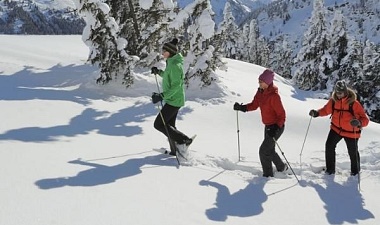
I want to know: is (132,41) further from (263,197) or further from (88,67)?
(263,197)

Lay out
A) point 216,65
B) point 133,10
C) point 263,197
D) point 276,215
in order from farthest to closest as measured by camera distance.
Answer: point 216,65
point 133,10
point 263,197
point 276,215

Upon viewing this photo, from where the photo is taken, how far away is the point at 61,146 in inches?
273

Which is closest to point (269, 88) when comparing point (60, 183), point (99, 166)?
point (99, 166)

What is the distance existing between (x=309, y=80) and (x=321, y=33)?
386 centimetres

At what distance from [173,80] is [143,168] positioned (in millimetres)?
1558

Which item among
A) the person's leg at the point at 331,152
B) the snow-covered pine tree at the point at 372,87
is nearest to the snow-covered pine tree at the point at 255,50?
the snow-covered pine tree at the point at 372,87

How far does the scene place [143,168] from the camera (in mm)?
6465

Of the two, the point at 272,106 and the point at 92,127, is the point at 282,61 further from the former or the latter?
the point at 272,106

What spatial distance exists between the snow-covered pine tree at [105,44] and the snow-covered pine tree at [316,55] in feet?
75.2

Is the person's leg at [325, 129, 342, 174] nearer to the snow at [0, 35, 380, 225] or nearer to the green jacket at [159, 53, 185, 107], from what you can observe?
the snow at [0, 35, 380, 225]

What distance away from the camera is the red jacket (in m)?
6.66

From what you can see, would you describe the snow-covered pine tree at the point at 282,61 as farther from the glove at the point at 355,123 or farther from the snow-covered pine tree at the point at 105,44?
the glove at the point at 355,123

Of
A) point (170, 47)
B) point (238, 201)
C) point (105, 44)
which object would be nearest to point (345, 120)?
point (238, 201)

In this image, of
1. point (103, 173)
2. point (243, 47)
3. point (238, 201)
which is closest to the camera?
point (238, 201)
